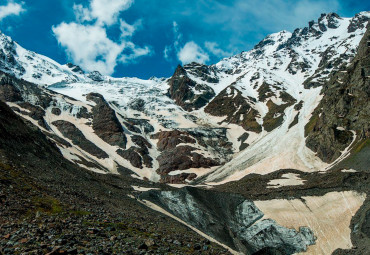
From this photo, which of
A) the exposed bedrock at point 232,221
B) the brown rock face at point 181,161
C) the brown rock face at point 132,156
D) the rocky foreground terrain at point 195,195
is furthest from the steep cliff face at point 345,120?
the brown rock face at point 132,156

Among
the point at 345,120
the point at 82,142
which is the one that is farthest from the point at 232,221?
the point at 82,142

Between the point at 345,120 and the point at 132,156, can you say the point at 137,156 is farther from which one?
the point at 345,120

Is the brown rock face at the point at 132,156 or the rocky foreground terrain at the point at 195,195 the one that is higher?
the brown rock face at the point at 132,156

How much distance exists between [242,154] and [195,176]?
3222cm

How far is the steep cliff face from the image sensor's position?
139 m

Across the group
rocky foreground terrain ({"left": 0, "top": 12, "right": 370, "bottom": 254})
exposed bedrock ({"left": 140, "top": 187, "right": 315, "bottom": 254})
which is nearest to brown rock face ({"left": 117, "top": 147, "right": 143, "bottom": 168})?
rocky foreground terrain ({"left": 0, "top": 12, "right": 370, "bottom": 254})

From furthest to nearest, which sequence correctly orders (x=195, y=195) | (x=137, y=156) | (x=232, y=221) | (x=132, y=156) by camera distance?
(x=137, y=156), (x=132, y=156), (x=195, y=195), (x=232, y=221)

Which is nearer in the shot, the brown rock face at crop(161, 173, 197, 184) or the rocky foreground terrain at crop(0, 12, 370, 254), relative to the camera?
the rocky foreground terrain at crop(0, 12, 370, 254)

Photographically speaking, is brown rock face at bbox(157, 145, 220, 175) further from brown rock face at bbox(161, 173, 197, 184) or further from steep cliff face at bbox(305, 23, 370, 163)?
steep cliff face at bbox(305, 23, 370, 163)

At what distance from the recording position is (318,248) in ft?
201

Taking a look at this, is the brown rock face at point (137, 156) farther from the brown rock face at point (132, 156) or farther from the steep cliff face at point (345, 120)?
the steep cliff face at point (345, 120)

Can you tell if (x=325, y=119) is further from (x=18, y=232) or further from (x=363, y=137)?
(x=18, y=232)

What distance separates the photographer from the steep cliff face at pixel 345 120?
13900cm

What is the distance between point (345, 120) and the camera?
149125 mm
